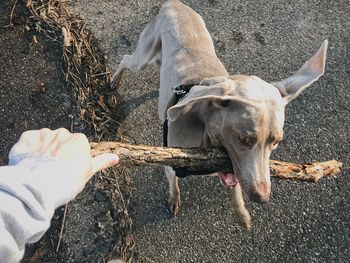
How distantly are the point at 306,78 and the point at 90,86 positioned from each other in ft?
6.68

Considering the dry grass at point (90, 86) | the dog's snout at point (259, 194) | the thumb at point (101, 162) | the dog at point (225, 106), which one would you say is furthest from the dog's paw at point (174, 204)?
the thumb at point (101, 162)

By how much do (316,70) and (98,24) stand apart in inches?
98.9

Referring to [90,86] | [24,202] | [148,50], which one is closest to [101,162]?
[24,202]

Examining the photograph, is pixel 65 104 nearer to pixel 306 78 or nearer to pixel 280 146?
pixel 280 146

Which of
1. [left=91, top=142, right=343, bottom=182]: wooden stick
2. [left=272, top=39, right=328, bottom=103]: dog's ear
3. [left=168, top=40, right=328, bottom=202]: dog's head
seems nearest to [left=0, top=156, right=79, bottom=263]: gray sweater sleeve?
[left=91, top=142, right=343, bottom=182]: wooden stick

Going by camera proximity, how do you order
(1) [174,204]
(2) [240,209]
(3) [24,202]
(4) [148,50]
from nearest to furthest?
(3) [24,202] → (2) [240,209] → (1) [174,204] → (4) [148,50]

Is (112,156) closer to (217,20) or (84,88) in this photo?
(84,88)

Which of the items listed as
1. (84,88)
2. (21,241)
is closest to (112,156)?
(21,241)

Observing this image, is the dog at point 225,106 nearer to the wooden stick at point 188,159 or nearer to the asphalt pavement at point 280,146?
the wooden stick at point 188,159

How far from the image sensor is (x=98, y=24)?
459 centimetres

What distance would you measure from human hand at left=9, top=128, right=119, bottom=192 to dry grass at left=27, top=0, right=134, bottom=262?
1.76m

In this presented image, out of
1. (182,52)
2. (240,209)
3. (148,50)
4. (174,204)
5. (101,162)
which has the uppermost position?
(101,162)

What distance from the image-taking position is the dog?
8.32 ft

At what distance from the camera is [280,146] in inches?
158
